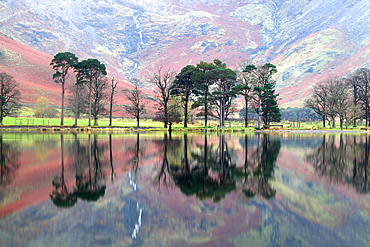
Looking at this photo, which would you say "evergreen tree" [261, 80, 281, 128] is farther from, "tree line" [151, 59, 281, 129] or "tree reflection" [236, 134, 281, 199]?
"tree reflection" [236, 134, 281, 199]

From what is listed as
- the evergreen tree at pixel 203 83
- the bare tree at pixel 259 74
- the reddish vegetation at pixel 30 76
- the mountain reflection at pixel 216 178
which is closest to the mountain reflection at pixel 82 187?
the mountain reflection at pixel 216 178

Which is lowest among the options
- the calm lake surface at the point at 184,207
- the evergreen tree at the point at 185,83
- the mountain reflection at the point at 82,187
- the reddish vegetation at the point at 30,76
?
the calm lake surface at the point at 184,207

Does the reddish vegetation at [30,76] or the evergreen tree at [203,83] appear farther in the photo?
the reddish vegetation at [30,76]

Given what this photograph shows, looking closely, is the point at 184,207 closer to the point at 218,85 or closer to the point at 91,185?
the point at 91,185

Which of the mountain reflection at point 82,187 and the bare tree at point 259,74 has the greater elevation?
the bare tree at point 259,74

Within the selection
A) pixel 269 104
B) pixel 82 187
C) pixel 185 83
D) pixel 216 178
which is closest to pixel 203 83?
pixel 185 83

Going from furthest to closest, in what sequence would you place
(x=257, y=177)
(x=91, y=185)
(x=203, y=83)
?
(x=203, y=83)
(x=257, y=177)
(x=91, y=185)

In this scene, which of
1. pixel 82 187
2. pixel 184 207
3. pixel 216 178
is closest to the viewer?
pixel 184 207

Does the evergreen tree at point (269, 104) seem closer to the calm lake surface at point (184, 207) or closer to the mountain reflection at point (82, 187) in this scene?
Answer: the calm lake surface at point (184, 207)

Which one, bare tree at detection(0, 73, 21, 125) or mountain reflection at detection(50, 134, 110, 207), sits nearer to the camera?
mountain reflection at detection(50, 134, 110, 207)

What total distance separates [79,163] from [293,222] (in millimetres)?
11558

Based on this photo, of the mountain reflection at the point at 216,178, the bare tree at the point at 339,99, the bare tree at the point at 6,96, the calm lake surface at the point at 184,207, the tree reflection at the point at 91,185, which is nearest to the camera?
the calm lake surface at the point at 184,207

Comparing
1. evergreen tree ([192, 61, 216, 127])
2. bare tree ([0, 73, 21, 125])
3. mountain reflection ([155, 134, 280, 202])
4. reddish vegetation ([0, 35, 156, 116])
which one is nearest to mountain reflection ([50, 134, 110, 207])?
mountain reflection ([155, 134, 280, 202])

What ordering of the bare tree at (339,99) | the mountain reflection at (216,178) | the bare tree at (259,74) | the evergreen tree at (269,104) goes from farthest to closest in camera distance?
the bare tree at (339,99) → the bare tree at (259,74) → the evergreen tree at (269,104) → the mountain reflection at (216,178)
